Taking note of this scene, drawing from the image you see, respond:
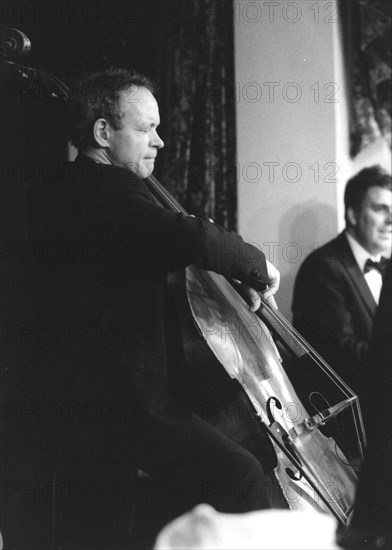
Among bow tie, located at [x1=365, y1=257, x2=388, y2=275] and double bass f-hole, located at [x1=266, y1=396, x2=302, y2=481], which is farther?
bow tie, located at [x1=365, y1=257, x2=388, y2=275]

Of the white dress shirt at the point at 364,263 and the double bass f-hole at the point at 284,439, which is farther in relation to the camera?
the white dress shirt at the point at 364,263

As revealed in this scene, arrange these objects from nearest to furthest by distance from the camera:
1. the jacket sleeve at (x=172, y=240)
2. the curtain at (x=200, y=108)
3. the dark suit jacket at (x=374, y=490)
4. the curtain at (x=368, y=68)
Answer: the dark suit jacket at (x=374, y=490)
the jacket sleeve at (x=172, y=240)
the curtain at (x=368, y=68)
the curtain at (x=200, y=108)

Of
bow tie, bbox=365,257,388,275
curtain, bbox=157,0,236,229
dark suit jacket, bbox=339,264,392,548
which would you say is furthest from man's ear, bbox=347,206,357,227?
dark suit jacket, bbox=339,264,392,548

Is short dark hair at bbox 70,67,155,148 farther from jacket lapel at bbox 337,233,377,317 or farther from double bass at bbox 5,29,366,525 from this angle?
jacket lapel at bbox 337,233,377,317

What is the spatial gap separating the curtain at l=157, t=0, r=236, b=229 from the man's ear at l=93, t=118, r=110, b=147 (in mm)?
438

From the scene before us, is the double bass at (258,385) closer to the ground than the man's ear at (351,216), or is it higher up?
closer to the ground

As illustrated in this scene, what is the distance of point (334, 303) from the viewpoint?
2.07 m

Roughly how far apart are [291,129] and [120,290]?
0.81 metres

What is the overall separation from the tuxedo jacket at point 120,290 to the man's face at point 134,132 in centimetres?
11

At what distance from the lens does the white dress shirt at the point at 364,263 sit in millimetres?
2045

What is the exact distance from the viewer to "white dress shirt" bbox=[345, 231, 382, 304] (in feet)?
6.71

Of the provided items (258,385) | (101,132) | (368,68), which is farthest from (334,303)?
(101,132)

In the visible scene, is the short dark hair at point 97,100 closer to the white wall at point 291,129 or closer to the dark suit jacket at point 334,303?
the white wall at point 291,129

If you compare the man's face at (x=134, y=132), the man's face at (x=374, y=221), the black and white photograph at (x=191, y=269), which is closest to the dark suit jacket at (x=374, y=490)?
the black and white photograph at (x=191, y=269)
